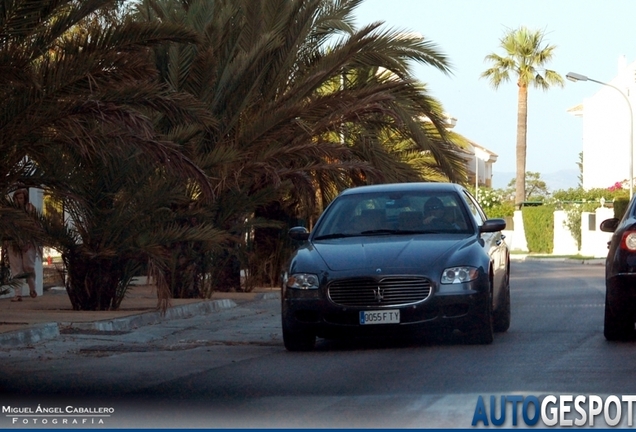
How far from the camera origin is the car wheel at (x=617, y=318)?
11.7 metres

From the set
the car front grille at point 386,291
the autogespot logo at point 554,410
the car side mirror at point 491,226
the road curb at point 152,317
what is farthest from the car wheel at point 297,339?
the autogespot logo at point 554,410

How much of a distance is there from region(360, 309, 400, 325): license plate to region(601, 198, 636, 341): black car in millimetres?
2110

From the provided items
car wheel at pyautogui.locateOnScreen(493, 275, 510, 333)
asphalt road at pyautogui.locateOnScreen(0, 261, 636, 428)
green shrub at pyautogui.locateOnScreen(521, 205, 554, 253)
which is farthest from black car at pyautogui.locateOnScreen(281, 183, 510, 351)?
green shrub at pyautogui.locateOnScreen(521, 205, 554, 253)

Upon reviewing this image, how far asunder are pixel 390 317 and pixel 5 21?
16.0 feet

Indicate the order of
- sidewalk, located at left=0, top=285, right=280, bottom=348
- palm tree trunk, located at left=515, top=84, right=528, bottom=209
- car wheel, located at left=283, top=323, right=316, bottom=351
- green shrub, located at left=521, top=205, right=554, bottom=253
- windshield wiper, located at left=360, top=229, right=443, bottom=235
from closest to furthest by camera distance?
car wheel, located at left=283, top=323, right=316, bottom=351
windshield wiper, located at left=360, top=229, right=443, bottom=235
sidewalk, located at left=0, top=285, right=280, bottom=348
green shrub, located at left=521, top=205, right=554, bottom=253
palm tree trunk, located at left=515, top=84, right=528, bottom=209

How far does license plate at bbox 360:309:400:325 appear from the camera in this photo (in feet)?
37.5

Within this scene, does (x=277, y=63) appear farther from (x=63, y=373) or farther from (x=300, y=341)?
(x=63, y=373)

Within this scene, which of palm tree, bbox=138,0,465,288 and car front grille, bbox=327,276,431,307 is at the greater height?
palm tree, bbox=138,0,465,288

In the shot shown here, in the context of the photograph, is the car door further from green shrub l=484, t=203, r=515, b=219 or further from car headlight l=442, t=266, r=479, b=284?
green shrub l=484, t=203, r=515, b=219

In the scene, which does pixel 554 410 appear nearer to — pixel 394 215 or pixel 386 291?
pixel 386 291

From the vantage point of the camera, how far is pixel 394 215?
1298cm

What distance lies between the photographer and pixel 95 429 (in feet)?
24.3

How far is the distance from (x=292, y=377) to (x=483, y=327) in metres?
2.66

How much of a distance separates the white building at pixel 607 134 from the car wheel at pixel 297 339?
66311mm
